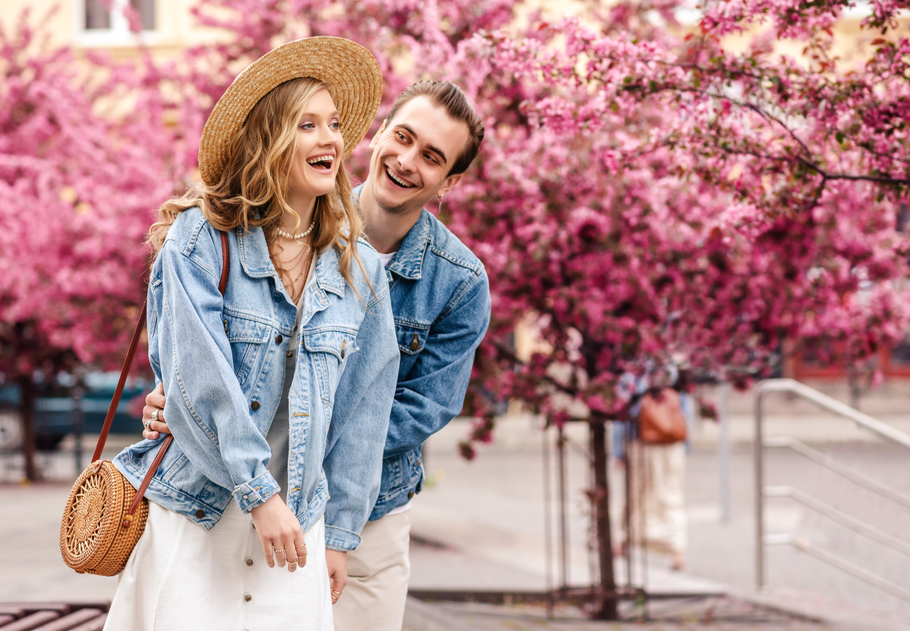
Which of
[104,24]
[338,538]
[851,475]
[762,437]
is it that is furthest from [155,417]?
[104,24]

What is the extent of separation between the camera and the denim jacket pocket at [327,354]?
1.95 m

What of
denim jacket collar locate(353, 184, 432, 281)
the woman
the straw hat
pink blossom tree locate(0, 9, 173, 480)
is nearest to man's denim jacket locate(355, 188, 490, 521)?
denim jacket collar locate(353, 184, 432, 281)

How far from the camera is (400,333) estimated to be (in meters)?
2.46

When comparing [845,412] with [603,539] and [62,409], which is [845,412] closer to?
[603,539]

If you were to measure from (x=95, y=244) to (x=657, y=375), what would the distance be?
491 centimetres

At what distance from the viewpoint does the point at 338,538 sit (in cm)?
212

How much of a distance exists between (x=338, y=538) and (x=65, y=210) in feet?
21.6

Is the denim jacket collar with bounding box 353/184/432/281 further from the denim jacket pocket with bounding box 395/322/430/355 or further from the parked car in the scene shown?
the parked car

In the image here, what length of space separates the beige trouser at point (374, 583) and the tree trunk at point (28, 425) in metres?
8.02

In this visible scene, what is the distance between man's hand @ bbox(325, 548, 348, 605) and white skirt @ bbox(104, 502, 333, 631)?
167 mm

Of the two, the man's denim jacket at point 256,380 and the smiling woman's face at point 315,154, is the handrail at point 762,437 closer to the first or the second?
the man's denim jacket at point 256,380

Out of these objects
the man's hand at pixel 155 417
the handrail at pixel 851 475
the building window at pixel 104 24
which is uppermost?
the building window at pixel 104 24

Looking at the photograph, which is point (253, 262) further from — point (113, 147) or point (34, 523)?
point (113, 147)

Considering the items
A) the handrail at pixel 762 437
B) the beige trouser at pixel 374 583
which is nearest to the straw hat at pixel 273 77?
the beige trouser at pixel 374 583
